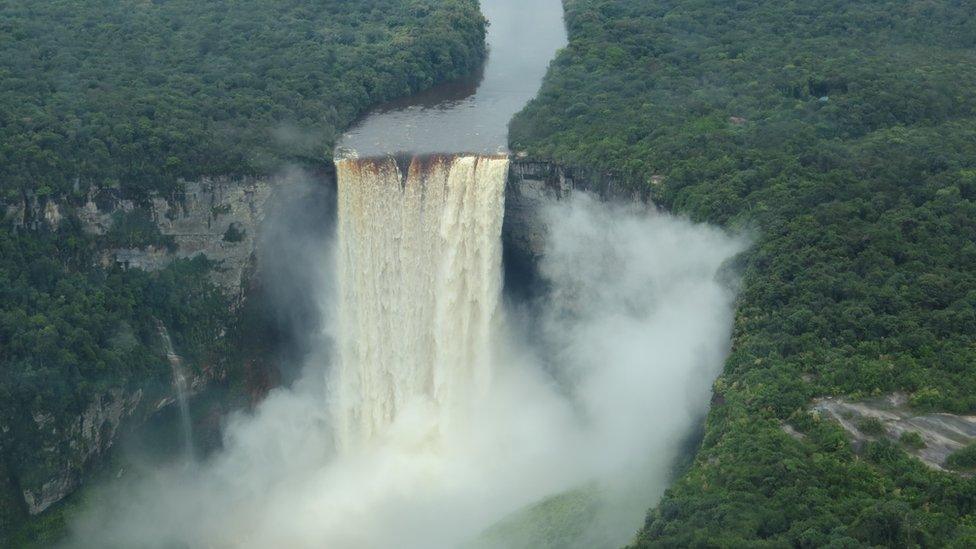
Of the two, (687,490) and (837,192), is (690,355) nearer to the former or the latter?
(837,192)

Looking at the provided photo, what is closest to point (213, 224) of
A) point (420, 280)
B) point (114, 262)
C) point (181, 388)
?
point (114, 262)

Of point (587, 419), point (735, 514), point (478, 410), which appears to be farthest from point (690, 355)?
point (735, 514)

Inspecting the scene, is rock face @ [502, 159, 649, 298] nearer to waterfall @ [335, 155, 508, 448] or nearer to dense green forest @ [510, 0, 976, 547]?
dense green forest @ [510, 0, 976, 547]

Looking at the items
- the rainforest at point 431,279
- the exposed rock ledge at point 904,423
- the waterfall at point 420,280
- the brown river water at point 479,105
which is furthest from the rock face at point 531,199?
the exposed rock ledge at point 904,423

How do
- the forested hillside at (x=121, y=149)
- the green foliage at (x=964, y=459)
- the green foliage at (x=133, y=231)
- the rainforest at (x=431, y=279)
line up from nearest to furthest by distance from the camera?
the green foliage at (x=964, y=459)
the rainforest at (x=431, y=279)
the forested hillside at (x=121, y=149)
the green foliage at (x=133, y=231)

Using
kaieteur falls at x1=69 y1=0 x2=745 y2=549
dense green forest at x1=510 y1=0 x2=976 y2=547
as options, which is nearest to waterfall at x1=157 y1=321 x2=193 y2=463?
kaieteur falls at x1=69 y1=0 x2=745 y2=549

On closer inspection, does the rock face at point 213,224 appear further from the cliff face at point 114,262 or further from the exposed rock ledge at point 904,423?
the exposed rock ledge at point 904,423
